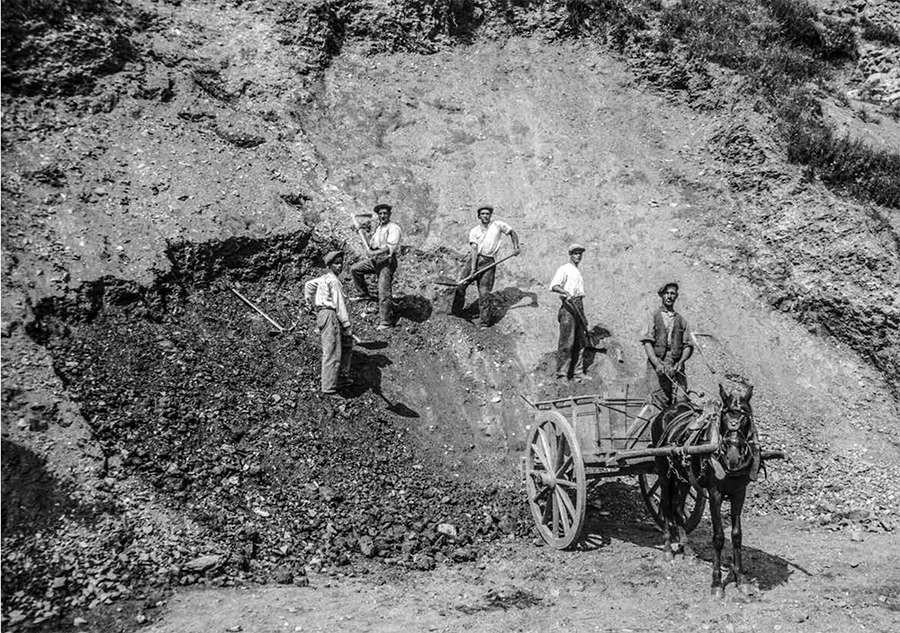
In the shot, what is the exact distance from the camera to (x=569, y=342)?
35.3ft

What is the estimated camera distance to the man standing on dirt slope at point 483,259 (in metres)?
11.5

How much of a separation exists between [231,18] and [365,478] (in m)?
10.6

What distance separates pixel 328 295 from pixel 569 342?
3.57 meters

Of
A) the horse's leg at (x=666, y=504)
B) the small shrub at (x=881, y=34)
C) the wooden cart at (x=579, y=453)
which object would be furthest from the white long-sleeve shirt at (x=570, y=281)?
→ the small shrub at (x=881, y=34)

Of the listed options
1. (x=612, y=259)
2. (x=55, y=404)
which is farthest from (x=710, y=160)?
(x=55, y=404)

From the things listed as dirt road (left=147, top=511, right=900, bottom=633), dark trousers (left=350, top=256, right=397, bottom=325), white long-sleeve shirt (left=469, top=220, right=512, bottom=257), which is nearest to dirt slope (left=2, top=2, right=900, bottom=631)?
dirt road (left=147, top=511, right=900, bottom=633)

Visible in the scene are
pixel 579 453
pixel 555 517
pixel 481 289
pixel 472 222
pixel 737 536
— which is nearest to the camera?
pixel 737 536

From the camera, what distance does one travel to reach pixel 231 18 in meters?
14.8

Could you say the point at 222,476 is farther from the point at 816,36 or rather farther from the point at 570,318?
the point at 816,36

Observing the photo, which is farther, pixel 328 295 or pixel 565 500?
pixel 328 295

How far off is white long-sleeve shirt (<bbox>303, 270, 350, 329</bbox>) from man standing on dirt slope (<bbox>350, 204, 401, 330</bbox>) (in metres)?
1.32

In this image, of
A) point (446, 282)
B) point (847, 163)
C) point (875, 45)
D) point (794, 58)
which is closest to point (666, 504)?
point (446, 282)

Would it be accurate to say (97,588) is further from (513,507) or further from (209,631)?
(513,507)

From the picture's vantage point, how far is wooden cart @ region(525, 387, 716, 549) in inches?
296
